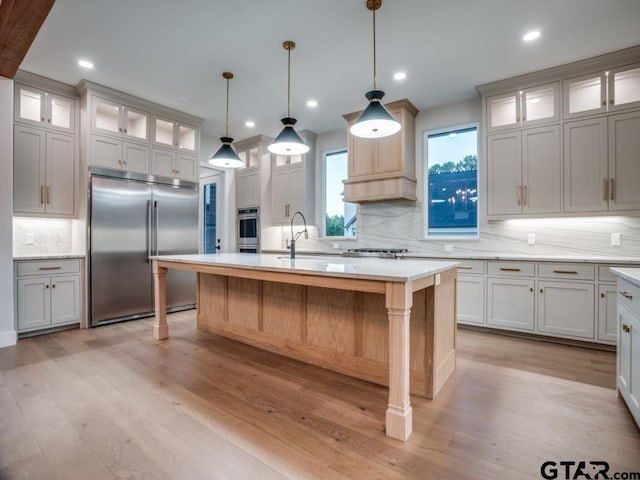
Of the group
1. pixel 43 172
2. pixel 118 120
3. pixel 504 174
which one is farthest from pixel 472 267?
pixel 43 172

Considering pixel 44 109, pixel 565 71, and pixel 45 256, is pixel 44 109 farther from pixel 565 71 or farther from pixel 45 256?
pixel 565 71

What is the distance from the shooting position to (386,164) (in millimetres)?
4477

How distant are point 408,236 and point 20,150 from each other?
4845 millimetres

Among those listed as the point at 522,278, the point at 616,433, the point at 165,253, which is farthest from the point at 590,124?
the point at 165,253

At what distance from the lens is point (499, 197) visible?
3900 mm

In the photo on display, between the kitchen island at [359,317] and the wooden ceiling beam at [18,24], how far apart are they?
81.2 inches

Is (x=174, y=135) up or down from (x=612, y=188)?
up

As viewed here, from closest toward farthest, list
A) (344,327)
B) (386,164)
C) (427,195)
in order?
(344,327)
(386,164)
(427,195)

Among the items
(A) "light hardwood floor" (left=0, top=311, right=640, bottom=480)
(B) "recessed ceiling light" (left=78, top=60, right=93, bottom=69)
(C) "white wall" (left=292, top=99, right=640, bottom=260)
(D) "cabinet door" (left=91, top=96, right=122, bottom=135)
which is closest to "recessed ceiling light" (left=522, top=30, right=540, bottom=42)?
(C) "white wall" (left=292, top=99, right=640, bottom=260)

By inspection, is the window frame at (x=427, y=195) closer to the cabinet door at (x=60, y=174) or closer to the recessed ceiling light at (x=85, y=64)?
the recessed ceiling light at (x=85, y=64)

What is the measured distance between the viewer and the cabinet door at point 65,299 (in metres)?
3.76

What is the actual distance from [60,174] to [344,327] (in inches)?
152

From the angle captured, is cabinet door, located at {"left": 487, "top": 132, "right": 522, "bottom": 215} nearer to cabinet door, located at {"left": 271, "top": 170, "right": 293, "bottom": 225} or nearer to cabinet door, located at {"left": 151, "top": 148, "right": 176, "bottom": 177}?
cabinet door, located at {"left": 271, "top": 170, "right": 293, "bottom": 225}

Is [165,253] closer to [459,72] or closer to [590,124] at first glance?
[459,72]
